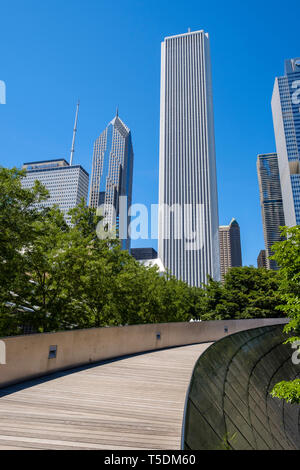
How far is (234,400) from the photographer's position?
7.97 m

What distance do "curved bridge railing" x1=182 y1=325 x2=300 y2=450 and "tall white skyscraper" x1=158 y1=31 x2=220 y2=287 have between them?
136093mm

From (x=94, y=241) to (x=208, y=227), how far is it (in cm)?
14112

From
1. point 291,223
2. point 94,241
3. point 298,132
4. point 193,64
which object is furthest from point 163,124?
point 94,241

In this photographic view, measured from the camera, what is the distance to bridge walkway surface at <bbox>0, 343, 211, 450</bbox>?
4051mm

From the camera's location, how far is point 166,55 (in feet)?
591

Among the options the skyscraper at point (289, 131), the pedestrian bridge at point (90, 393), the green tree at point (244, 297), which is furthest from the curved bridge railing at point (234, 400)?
the skyscraper at point (289, 131)

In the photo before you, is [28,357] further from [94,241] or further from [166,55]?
[166,55]

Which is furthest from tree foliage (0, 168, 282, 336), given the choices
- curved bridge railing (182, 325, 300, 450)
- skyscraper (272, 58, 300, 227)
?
skyscraper (272, 58, 300, 227)

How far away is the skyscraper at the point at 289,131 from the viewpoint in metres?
153

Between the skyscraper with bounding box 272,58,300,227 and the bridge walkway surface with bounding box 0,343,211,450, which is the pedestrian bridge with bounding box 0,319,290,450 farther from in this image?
the skyscraper with bounding box 272,58,300,227

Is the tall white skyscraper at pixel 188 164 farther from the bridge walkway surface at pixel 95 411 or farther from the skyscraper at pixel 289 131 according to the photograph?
the bridge walkway surface at pixel 95 411

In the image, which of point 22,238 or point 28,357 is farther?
point 22,238

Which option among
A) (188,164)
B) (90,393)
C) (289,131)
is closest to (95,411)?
(90,393)

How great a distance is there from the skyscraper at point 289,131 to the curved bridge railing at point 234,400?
145 meters
